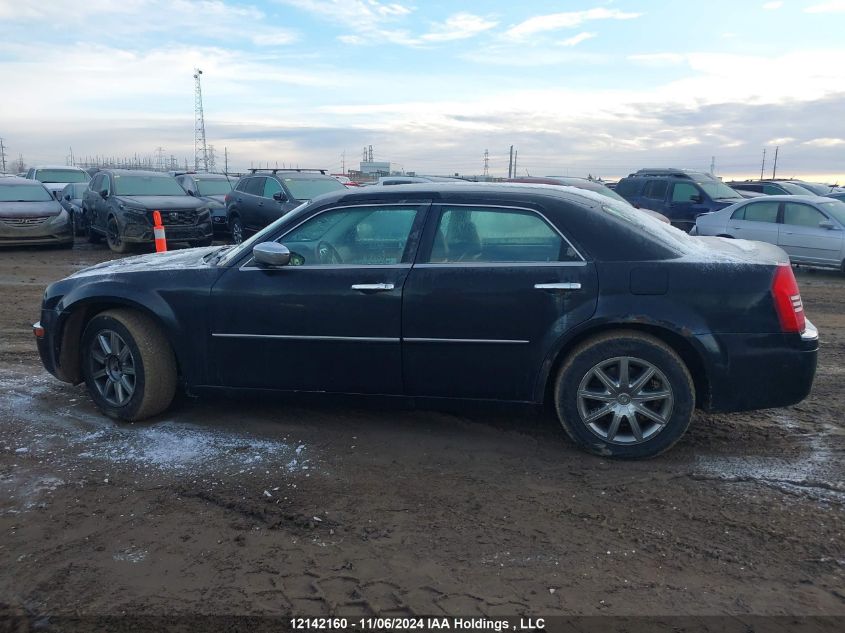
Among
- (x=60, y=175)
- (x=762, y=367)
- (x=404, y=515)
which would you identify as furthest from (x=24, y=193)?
(x=762, y=367)

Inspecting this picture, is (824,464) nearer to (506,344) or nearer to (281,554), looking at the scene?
(506,344)

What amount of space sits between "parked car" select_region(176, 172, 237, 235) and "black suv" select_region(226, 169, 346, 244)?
1.08m

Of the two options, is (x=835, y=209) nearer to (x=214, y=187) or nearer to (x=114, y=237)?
(x=114, y=237)

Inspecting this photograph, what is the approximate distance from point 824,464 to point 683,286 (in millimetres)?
1317

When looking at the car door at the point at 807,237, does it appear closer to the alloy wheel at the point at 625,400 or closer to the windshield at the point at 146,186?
the alloy wheel at the point at 625,400

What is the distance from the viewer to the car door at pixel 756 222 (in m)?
12.9

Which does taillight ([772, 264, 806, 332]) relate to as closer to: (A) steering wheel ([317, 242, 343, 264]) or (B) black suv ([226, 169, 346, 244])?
(A) steering wheel ([317, 242, 343, 264])

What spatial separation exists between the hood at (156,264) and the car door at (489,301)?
1.54 metres

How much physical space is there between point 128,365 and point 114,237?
10.7 m

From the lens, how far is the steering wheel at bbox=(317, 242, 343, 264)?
4605 mm

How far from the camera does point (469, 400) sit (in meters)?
4.42

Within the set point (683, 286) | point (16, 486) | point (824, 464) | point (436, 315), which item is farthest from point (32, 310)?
point (824, 464)

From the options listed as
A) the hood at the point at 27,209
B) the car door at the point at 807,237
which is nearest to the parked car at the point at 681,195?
the car door at the point at 807,237

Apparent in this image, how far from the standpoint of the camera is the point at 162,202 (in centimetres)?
1445
